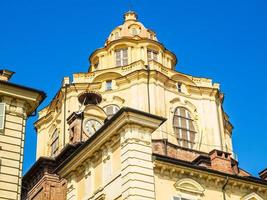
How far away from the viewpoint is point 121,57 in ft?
207

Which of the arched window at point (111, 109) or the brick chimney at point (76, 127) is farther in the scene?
the arched window at point (111, 109)

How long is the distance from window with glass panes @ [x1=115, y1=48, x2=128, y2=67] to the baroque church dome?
168 cm

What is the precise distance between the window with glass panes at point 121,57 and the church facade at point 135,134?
1.2 inches

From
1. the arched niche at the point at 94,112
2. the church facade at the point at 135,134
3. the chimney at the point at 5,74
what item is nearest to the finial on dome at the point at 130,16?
the church facade at the point at 135,134

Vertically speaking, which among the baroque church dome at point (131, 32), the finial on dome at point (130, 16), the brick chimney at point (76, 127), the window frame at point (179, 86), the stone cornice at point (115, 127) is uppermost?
the finial on dome at point (130, 16)

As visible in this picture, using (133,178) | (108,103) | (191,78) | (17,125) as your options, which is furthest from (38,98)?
(191,78)

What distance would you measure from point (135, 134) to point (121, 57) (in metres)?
28.6

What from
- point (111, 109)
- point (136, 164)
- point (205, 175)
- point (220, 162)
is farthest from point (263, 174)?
point (111, 109)

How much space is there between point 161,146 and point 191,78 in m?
10.8

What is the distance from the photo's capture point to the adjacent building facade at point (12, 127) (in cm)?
2844

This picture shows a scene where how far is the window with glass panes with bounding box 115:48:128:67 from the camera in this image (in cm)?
6238

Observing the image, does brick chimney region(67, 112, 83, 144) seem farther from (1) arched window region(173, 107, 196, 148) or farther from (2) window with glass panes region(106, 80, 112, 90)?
(1) arched window region(173, 107, 196, 148)

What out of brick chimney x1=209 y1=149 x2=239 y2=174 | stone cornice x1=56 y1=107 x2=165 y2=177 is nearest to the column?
stone cornice x1=56 y1=107 x2=165 y2=177

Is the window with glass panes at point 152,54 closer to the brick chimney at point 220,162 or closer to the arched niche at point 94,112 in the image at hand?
the arched niche at point 94,112
